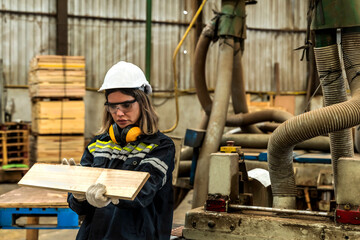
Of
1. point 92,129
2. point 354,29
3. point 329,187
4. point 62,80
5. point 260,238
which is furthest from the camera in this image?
point 92,129

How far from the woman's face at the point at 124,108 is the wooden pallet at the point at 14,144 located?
7.98m

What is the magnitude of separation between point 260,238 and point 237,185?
0.47 meters

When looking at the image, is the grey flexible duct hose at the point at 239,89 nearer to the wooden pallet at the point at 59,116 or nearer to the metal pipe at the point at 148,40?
the wooden pallet at the point at 59,116

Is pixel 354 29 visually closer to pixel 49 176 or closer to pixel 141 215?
pixel 141 215

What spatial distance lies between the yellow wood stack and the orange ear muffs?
276 inches

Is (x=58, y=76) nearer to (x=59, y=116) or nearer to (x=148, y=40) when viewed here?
(x=59, y=116)

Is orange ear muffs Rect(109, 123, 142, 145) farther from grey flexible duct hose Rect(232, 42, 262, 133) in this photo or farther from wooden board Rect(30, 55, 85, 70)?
wooden board Rect(30, 55, 85, 70)

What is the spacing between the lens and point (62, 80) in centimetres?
912

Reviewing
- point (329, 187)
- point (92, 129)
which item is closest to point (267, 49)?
point (92, 129)

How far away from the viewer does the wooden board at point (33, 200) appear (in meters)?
3.79

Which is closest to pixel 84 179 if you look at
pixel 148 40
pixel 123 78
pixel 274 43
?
pixel 123 78

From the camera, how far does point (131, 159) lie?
2311 mm

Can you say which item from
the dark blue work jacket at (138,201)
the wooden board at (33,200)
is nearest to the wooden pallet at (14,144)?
the wooden board at (33,200)

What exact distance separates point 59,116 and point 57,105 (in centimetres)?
24
